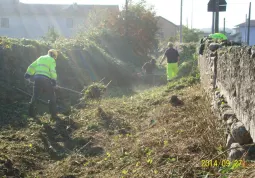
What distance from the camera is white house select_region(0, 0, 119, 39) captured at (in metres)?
48.0

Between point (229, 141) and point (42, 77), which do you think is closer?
point (229, 141)

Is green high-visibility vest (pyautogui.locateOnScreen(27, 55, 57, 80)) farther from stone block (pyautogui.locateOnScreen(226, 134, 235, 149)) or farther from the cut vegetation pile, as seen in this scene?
stone block (pyautogui.locateOnScreen(226, 134, 235, 149))

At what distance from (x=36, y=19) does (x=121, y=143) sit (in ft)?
148

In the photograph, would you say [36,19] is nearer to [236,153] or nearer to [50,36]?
[50,36]

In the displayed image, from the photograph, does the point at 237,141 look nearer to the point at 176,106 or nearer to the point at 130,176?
the point at 130,176

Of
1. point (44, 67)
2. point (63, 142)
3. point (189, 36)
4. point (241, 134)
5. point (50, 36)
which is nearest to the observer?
point (241, 134)

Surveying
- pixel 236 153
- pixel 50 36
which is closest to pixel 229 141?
pixel 236 153

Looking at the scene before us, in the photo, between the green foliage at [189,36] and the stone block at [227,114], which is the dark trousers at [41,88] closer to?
the stone block at [227,114]

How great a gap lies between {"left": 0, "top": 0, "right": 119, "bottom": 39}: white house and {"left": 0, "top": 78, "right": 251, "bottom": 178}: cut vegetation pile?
38.3 m

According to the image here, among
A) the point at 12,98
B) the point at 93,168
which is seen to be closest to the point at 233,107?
the point at 93,168

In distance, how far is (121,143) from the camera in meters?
7.15

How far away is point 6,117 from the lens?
900cm

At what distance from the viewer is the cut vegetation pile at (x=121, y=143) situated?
5.08 meters

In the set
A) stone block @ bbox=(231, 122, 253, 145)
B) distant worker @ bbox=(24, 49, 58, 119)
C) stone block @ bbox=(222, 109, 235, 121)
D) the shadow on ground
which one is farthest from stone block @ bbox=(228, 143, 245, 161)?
distant worker @ bbox=(24, 49, 58, 119)
